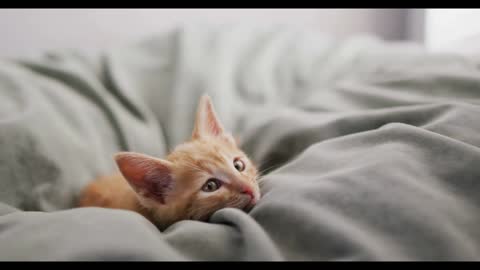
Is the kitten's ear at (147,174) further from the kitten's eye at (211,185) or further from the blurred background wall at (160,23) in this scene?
the blurred background wall at (160,23)

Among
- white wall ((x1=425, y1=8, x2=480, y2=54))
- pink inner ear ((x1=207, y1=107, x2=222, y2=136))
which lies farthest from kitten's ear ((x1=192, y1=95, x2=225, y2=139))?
white wall ((x1=425, y1=8, x2=480, y2=54))

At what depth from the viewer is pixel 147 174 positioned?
89 centimetres

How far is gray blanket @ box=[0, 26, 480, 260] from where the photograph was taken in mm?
561

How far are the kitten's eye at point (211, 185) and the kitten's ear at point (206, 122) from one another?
0.17 meters

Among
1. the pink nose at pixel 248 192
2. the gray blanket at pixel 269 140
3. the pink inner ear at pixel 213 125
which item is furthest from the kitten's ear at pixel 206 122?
the pink nose at pixel 248 192

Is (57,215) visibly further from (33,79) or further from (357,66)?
(357,66)

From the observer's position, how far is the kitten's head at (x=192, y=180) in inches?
33.0

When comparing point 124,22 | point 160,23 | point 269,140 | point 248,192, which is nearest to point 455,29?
point 269,140

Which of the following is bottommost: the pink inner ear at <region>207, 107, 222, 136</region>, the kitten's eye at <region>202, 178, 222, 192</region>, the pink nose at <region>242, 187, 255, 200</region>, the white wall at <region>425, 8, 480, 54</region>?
the kitten's eye at <region>202, 178, 222, 192</region>

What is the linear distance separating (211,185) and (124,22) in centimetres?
133

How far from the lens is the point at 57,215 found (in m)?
0.67

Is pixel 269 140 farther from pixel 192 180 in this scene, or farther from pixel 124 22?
pixel 124 22

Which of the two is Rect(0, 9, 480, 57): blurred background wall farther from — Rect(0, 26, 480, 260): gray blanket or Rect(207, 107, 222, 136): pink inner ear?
Rect(207, 107, 222, 136): pink inner ear
